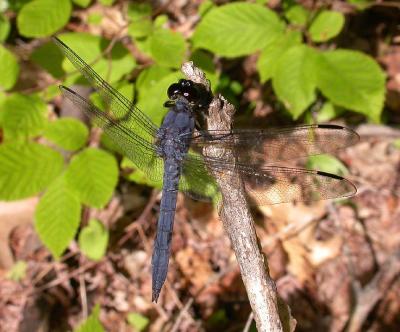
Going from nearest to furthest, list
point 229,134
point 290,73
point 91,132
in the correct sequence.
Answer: point 229,134, point 290,73, point 91,132

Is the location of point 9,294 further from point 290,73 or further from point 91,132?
point 290,73

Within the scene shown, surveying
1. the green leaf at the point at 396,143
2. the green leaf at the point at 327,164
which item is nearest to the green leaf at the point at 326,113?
the green leaf at the point at 327,164

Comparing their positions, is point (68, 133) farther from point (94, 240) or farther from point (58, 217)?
point (94, 240)

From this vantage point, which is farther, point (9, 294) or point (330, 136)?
point (9, 294)

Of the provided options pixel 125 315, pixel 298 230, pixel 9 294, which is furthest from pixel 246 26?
pixel 9 294

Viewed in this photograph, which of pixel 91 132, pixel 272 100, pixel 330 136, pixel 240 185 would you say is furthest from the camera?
pixel 272 100

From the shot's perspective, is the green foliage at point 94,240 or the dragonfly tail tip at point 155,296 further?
the green foliage at point 94,240

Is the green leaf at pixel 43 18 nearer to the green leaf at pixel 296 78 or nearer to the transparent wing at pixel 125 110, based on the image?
the transparent wing at pixel 125 110
